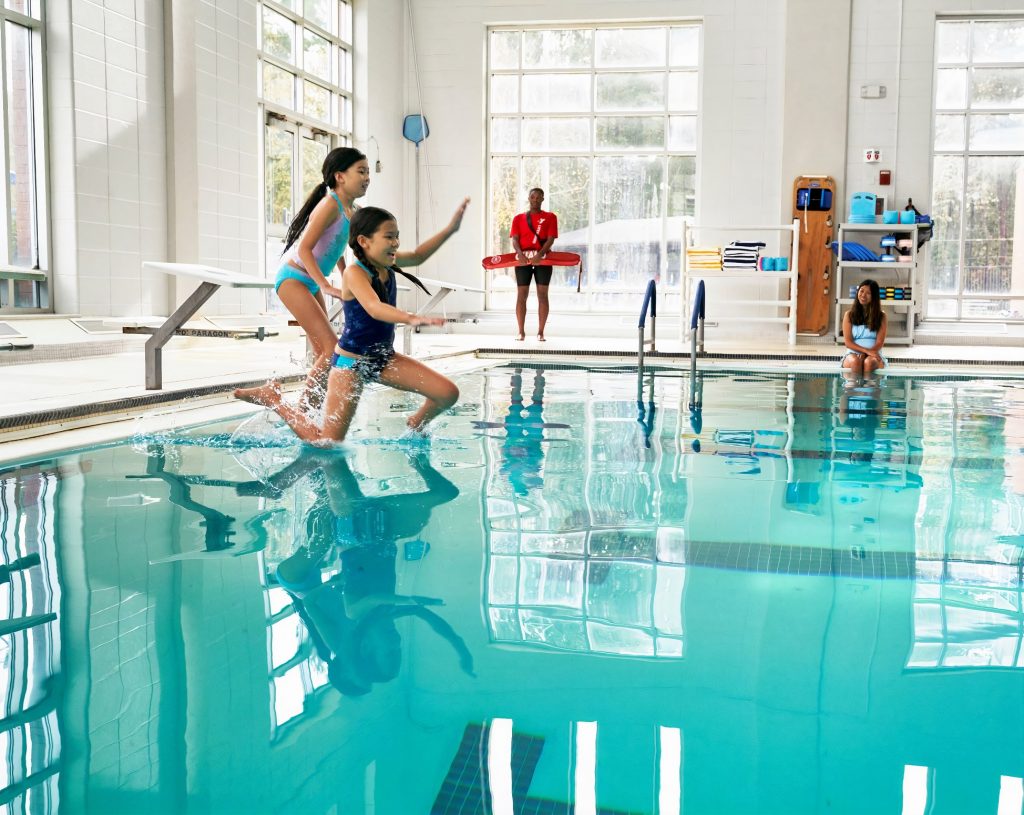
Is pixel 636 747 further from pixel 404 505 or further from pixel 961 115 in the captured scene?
pixel 961 115

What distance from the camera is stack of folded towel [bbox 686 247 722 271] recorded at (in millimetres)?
11062

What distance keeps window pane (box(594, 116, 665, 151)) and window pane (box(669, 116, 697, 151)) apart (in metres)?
0.12

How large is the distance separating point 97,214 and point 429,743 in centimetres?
794

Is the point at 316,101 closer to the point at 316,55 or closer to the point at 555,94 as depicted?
the point at 316,55

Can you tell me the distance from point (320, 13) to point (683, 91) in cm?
471

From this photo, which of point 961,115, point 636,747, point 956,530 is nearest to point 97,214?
point 956,530

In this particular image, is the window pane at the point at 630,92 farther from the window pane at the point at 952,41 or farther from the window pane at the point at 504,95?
the window pane at the point at 952,41

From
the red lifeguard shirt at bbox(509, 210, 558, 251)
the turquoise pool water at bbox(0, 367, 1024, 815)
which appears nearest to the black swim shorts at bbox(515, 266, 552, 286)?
the red lifeguard shirt at bbox(509, 210, 558, 251)

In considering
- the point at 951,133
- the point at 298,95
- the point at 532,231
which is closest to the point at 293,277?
the point at 532,231

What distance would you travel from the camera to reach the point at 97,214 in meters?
8.51

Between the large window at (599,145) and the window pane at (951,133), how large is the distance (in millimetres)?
2990

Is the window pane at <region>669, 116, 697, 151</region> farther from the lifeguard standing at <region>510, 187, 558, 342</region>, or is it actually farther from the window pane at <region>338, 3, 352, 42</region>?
the window pane at <region>338, 3, 352, 42</region>

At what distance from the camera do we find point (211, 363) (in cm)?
782

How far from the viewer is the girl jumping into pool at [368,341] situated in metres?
4.08
